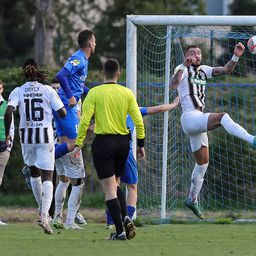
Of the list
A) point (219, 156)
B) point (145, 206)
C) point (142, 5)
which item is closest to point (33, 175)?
point (145, 206)

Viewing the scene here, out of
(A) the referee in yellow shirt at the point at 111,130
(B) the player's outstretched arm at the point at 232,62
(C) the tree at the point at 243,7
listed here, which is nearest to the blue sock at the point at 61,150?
(B) the player's outstretched arm at the point at 232,62

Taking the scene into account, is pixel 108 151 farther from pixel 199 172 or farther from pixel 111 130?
pixel 199 172

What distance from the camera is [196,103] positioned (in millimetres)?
16422

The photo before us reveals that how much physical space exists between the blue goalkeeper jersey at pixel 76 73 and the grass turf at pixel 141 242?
1.90 metres

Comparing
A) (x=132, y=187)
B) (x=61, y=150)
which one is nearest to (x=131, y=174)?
(x=132, y=187)

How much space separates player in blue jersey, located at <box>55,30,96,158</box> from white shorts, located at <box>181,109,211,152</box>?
1543mm

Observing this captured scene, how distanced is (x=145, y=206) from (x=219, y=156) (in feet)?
5.39

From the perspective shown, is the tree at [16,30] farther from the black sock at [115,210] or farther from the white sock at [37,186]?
the black sock at [115,210]

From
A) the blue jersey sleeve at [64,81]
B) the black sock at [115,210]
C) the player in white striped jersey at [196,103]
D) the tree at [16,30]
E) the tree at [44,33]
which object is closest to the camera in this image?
the black sock at [115,210]

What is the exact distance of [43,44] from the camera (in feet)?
92.0

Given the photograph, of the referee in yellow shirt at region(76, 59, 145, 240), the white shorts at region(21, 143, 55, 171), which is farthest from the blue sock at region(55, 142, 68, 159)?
the referee in yellow shirt at region(76, 59, 145, 240)

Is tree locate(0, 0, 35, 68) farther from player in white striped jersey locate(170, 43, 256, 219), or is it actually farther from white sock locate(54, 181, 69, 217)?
player in white striped jersey locate(170, 43, 256, 219)

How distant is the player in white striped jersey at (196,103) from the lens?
16.1 meters

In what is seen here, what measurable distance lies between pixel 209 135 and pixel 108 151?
6473mm
